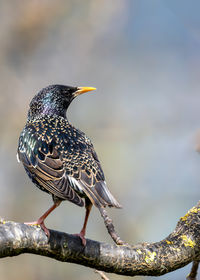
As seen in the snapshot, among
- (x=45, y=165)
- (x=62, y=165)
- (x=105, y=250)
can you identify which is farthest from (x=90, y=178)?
(x=105, y=250)

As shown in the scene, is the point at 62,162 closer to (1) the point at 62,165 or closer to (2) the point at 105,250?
(1) the point at 62,165

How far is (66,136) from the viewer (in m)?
4.81

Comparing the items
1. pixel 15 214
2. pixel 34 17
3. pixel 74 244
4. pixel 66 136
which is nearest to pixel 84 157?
pixel 66 136

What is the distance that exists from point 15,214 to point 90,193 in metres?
4.12

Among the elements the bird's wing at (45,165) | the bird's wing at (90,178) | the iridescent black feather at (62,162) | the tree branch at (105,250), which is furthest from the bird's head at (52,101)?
the tree branch at (105,250)

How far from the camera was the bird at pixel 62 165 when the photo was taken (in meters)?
4.03

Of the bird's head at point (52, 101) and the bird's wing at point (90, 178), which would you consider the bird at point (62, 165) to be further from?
the bird's head at point (52, 101)

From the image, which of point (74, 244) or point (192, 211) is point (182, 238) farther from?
point (74, 244)

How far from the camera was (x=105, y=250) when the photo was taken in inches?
146

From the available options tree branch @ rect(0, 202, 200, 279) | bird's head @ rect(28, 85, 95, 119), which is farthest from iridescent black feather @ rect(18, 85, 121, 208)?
tree branch @ rect(0, 202, 200, 279)

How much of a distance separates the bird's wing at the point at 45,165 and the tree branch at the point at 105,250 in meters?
0.36

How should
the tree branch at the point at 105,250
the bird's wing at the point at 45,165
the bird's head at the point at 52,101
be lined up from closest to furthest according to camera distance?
the tree branch at the point at 105,250 → the bird's wing at the point at 45,165 → the bird's head at the point at 52,101

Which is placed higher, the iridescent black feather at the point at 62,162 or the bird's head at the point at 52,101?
the bird's head at the point at 52,101

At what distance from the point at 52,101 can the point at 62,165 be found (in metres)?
1.51
